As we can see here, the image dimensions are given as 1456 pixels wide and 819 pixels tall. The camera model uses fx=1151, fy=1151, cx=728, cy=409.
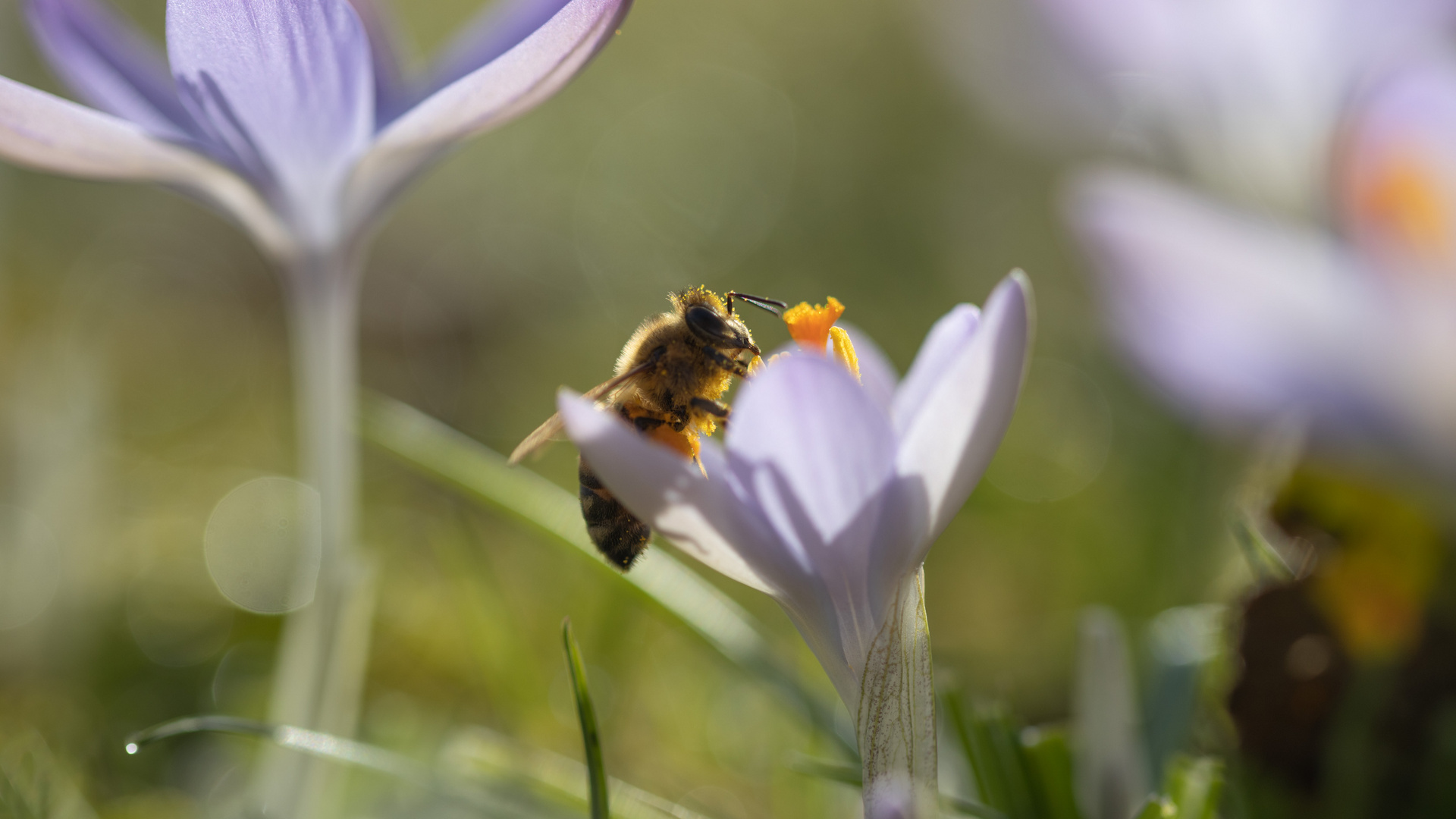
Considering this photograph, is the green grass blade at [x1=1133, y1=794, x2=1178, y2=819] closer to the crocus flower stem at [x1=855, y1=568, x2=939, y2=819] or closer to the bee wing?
the crocus flower stem at [x1=855, y1=568, x2=939, y2=819]

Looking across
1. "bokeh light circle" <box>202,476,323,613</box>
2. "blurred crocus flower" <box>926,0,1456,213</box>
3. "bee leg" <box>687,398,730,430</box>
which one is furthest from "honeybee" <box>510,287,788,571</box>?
"blurred crocus flower" <box>926,0,1456,213</box>

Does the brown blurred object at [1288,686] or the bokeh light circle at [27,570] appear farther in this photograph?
the bokeh light circle at [27,570]

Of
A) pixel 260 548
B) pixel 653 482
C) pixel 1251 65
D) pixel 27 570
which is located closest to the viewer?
pixel 653 482

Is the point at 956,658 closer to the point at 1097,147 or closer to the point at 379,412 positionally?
the point at 379,412

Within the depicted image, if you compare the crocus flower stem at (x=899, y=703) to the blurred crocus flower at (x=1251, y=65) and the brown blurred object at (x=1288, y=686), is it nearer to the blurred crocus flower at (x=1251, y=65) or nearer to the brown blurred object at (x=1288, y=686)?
the brown blurred object at (x=1288, y=686)

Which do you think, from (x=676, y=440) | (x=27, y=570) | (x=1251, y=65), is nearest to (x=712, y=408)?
(x=676, y=440)

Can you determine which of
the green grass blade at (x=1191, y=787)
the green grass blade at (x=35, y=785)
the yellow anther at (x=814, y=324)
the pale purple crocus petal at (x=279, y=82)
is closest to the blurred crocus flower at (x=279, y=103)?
the pale purple crocus petal at (x=279, y=82)

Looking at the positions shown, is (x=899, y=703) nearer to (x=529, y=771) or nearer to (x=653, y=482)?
(x=653, y=482)
